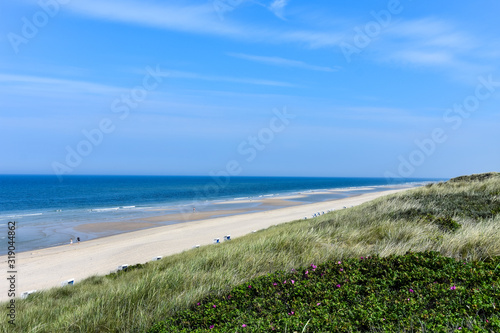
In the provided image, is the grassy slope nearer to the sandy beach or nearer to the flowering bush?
the flowering bush

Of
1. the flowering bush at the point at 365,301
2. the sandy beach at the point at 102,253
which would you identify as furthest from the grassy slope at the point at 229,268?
the sandy beach at the point at 102,253

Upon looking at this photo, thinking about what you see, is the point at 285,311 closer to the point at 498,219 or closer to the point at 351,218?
the point at 351,218

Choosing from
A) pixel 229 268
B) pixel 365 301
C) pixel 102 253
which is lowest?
pixel 102 253

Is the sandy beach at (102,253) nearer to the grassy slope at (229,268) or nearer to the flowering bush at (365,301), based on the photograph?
the grassy slope at (229,268)

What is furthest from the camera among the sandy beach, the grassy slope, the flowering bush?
the sandy beach

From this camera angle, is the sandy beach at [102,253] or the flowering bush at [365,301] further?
the sandy beach at [102,253]

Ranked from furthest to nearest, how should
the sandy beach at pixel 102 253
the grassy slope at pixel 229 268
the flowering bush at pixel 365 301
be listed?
the sandy beach at pixel 102 253 < the grassy slope at pixel 229 268 < the flowering bush at pixel 365 301

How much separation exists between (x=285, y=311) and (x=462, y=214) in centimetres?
713

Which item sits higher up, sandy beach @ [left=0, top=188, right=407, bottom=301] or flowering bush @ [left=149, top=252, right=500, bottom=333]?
flowering bush @ [left=149, top=252, right=500, bottom=333]

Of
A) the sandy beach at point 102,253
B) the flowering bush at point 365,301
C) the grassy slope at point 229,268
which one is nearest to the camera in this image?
the flowering bush at point 365,301

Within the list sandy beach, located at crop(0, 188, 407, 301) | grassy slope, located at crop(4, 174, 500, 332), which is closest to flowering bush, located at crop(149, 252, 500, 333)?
grassy slope, located at crop(4, 174, 500, 332)

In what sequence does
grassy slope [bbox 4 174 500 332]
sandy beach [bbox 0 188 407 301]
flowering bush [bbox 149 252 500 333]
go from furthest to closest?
1. sandy beach [bbox 0 188 407 301]
2. grassy slope [bbox 4 174 500 332]
3. flowering bush [bbox 149 252 500 333]

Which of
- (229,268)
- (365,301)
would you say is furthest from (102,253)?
(365,301)

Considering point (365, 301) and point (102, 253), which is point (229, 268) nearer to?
point (365, 301)
